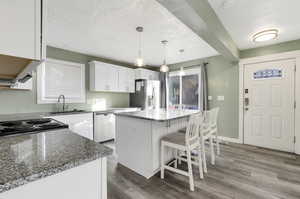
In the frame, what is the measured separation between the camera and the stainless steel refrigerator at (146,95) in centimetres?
470

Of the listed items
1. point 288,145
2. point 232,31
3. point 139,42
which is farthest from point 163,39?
point 288,145

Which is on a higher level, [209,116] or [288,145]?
[209,116]

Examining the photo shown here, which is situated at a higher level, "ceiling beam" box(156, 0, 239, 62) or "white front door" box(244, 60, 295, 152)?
"ceiling beam" box(156, 0, 239, 62)

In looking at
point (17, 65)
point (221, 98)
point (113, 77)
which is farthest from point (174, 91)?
point (17, 65)

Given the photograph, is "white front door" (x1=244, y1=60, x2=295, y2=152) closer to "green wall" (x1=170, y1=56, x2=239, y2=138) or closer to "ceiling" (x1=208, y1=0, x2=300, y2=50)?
"green wall" (x1=170, y1=56, x2=239, y2=138)

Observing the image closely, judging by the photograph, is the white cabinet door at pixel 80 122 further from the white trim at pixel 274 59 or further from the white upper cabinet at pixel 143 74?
the white trim at pixel 274 59

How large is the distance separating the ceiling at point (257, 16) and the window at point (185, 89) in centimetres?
195

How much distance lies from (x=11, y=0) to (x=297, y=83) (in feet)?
14.8

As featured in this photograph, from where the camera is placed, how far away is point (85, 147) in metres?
0.93

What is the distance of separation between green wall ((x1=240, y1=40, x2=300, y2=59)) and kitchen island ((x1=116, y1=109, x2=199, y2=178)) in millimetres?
2639

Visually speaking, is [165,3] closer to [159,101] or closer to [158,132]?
[158,132]

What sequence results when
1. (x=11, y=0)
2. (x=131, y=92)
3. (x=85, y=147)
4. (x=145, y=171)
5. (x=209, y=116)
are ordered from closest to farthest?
1. (x=11, y=0)
2. (x=85, y=147)
3. (x=145, y=171)
4. (x=209, y=116)
5. (x=131, y=92)

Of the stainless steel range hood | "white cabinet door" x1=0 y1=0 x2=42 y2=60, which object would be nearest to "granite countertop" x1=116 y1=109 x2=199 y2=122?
the stainless steel range hood

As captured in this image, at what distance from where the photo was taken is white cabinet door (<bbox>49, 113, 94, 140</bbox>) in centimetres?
309
